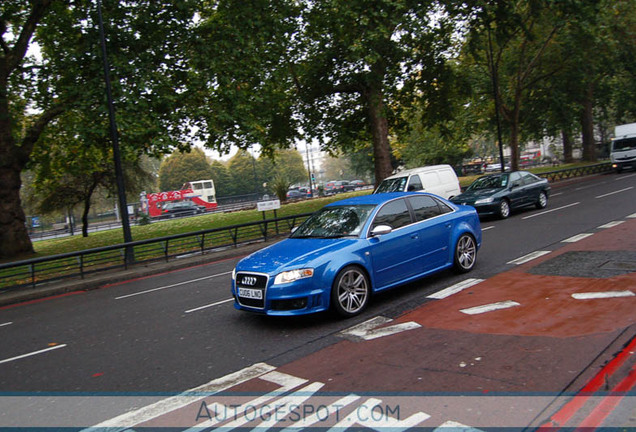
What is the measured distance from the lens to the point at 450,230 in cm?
794

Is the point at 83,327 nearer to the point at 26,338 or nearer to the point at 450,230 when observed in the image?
the point at 26,338

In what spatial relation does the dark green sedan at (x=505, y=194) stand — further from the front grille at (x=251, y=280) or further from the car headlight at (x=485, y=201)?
the front grille at (x=251, y=280)

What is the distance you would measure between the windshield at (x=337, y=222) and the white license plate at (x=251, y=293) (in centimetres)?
137

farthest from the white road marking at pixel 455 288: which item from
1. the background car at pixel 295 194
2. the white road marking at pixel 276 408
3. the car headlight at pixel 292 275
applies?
the background car at pixel 295 194

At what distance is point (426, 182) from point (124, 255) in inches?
412

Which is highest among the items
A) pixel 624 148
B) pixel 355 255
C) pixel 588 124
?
pixel 588 124

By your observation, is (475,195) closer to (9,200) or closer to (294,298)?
(294,298)

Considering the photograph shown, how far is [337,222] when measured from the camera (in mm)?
7227

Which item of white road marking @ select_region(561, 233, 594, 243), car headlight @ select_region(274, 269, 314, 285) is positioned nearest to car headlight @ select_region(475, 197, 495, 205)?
white road marking @ select_region(561, 233, 594, 243)

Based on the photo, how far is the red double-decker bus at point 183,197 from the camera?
172 ft

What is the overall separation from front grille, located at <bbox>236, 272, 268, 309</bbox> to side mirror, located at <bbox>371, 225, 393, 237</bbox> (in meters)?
1.63

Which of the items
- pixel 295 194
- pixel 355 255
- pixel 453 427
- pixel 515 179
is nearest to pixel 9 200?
pixel 355 255

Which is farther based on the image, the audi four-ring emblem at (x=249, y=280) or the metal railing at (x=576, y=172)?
the metal railing at (x=576, y=172)

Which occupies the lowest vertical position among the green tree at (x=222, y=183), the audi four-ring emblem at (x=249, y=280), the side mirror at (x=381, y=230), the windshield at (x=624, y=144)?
the audi four-ring emblem at (x=249, y=280)
